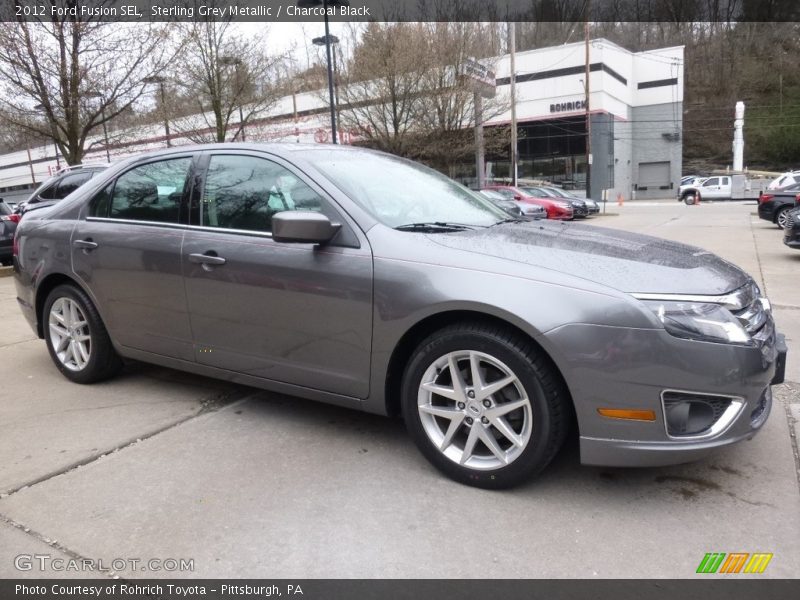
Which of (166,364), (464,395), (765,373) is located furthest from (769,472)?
(166,364)

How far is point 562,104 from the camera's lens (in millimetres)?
41875

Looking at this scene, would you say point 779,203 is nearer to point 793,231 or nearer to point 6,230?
point 793,231

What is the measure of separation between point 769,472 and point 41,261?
15.4 ft

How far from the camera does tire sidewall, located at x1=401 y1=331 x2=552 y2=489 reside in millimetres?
2555

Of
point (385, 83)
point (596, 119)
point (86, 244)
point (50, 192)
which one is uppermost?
point (596, 119)

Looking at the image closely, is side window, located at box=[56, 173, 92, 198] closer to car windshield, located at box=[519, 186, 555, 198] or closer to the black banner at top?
the black banner at top

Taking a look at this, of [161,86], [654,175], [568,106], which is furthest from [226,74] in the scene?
[654,175]

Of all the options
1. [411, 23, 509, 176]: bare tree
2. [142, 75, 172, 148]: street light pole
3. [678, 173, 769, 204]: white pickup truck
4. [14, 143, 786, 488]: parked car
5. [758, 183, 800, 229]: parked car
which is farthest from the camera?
[678, 173, 769, 204]: white pickup truck

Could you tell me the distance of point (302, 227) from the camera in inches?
114

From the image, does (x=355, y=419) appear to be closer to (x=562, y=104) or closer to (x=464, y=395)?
(x=464, y=395)

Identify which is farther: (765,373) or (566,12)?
(566,12)

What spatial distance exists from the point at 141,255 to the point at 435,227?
6.12 feet

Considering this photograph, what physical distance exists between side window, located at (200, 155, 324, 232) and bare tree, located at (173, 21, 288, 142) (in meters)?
15.1
